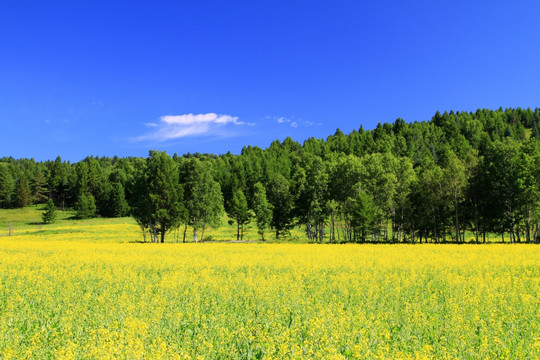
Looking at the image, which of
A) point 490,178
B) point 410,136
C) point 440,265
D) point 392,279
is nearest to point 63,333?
point 392,279

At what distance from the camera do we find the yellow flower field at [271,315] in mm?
6613

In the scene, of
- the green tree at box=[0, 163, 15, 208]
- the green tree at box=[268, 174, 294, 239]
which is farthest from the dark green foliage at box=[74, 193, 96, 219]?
the green tree at box=[268, 174, 294, 239]

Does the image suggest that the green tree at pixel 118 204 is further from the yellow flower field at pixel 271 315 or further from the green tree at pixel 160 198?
the yellow flower field at pixel 271 315

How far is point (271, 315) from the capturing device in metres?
9.16

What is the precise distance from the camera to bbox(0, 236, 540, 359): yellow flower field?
21.7ft

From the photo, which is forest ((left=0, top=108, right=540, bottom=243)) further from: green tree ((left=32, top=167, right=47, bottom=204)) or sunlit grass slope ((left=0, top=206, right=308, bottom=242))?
green tree ((left=32, top=167, right=47, bottom=204))

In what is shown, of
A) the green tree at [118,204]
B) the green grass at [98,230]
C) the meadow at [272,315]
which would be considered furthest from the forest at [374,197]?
the green tree at [118,204]

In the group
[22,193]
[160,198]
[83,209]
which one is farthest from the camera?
[22,193]

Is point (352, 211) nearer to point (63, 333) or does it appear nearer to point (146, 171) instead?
point (146, 171)

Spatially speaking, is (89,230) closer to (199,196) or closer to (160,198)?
(160,198)

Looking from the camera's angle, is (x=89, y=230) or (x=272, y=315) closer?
(x=272, y=315)

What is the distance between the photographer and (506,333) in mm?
7785

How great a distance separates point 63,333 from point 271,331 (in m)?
4.98

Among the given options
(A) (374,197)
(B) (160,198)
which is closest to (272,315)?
(B) (160,198)
